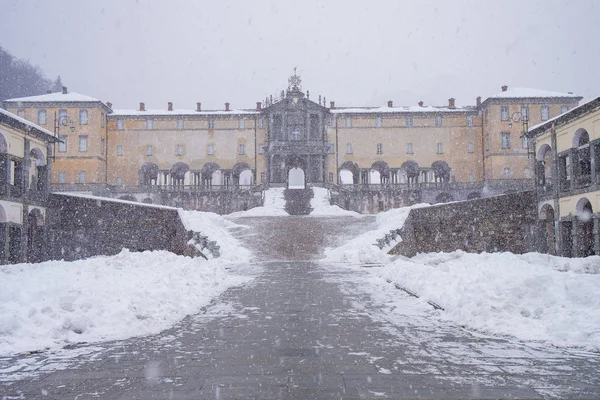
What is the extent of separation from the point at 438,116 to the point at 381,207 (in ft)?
51.8

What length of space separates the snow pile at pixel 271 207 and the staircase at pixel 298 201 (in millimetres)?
552

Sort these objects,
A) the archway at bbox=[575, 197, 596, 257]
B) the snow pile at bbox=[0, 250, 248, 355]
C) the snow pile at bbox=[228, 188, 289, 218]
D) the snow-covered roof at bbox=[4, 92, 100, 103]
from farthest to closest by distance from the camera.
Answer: the snow-covered roof at bbox=[4, 92, 100, 103] < the snow pile at bbox=[228, 188, 289, 218] < the archway at bbox=[575, 197, 596, 257] < the snow pile at bbox=[0, 250, 248, 355]

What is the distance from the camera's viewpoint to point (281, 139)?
63906mm

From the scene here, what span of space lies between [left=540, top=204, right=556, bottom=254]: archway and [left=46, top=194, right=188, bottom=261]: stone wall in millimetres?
19915

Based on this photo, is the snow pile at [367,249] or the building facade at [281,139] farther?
the building facade at [281,139]

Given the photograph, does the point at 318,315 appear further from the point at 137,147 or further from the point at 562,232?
the point at 137,147

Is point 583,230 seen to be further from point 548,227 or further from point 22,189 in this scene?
point 22,189

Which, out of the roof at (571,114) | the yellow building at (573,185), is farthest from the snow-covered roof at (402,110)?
the yellow building at (573,185)

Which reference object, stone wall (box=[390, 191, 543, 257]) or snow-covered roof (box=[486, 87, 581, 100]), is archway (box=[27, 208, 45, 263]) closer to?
stone wall (box=[390, 191, 543, 257])

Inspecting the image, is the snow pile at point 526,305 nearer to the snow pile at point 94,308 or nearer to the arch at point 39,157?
the snow pile at point 94,308

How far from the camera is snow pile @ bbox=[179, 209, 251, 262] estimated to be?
967 inches

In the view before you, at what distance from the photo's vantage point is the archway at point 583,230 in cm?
2650

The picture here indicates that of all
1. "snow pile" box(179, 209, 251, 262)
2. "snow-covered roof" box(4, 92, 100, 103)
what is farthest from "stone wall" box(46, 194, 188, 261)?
"snow-covered roof" box(4, 92, 100, 103)

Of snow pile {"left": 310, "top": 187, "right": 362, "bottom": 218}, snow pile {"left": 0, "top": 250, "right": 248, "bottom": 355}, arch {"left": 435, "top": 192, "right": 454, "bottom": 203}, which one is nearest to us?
snow pile {"left": 0, "top": 250, "right": 248, "bottom": 355}
